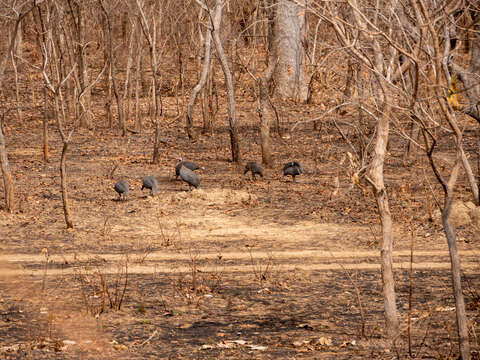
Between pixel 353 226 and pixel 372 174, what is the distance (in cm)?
663

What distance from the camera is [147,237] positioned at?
479 inches

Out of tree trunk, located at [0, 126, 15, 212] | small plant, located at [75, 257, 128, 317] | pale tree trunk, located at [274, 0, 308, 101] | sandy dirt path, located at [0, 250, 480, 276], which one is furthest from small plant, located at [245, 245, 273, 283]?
pale tree trunk, located at [274, 0, 308, 101]

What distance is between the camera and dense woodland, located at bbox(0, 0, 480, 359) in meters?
6.24

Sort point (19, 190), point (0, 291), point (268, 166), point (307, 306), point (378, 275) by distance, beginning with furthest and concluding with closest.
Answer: point (268, 166) < point (19, 190) < point (378, 275) < point (0, 291) < point (307, 306)

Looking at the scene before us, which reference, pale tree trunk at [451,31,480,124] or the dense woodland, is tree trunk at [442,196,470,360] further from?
pale tree trunk at [451,31,480,124]

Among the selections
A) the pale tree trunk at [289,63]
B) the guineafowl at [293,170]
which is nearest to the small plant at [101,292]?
the guineafowl at [293,170]

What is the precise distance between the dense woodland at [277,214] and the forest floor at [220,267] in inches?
1.7

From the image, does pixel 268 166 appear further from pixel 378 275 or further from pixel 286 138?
pixel 378 275

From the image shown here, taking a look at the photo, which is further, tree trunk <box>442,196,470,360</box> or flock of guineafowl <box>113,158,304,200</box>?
flock of guineafowl <box>113,158,304,200</box>

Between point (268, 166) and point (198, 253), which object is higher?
point (268, 166)

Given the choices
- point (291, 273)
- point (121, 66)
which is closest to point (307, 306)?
point (291, 273)

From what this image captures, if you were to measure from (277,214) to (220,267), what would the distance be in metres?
4.05

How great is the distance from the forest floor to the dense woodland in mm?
42

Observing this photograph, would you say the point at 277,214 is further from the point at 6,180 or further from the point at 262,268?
the point at 6,180
